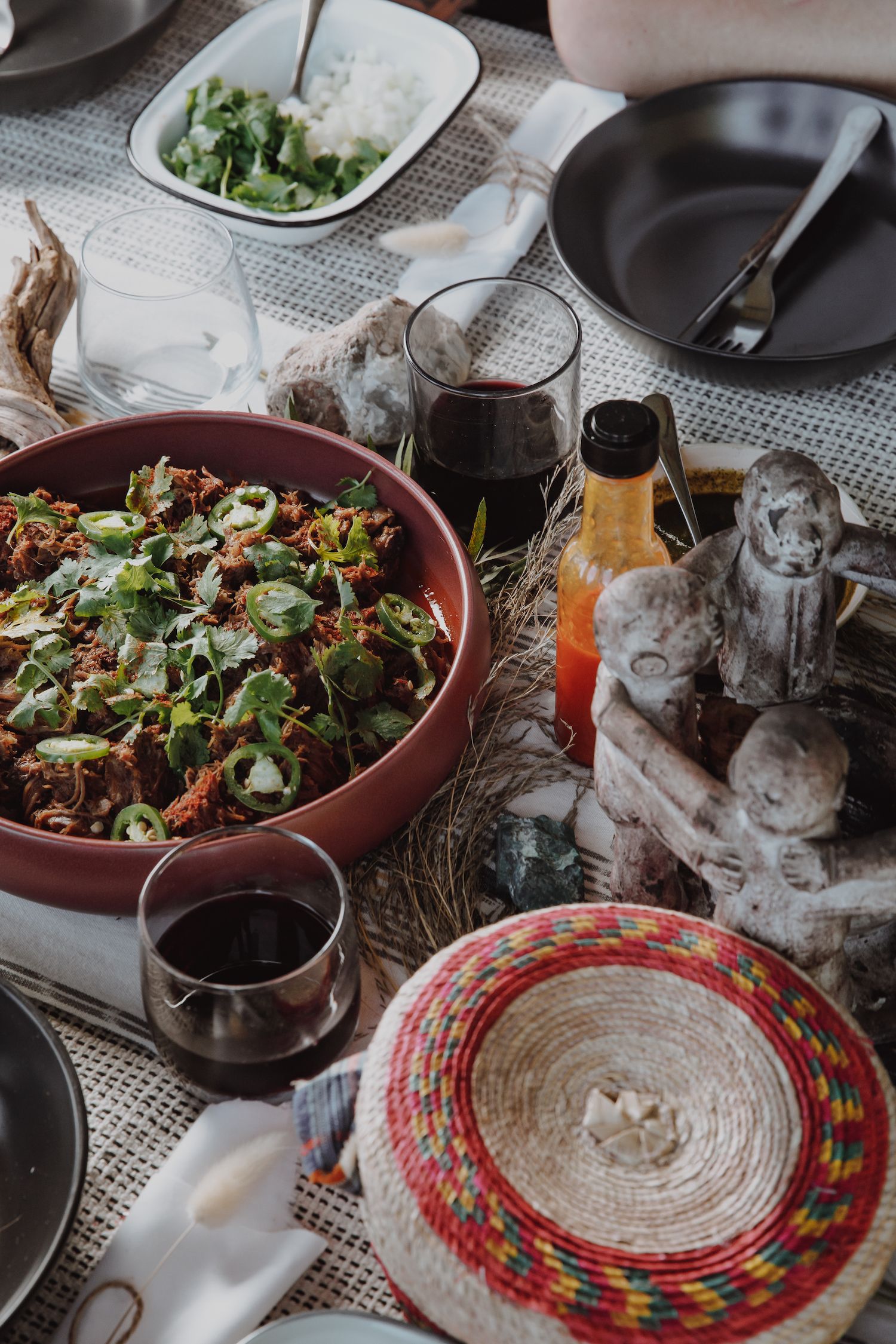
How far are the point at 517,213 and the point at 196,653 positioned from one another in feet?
2.81

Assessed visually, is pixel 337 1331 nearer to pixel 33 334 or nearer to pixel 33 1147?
pixel 33 1147

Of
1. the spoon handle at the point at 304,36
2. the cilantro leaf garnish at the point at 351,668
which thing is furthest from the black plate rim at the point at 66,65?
the cilantro leaf garnish at the point at 351,668

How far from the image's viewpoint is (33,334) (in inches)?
53.3

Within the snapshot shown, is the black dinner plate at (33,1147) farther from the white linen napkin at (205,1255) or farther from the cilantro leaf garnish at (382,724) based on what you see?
the cilantro leaf garnish at (382,724)

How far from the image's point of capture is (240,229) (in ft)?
4.96

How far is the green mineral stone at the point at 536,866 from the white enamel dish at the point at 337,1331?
1.11ft

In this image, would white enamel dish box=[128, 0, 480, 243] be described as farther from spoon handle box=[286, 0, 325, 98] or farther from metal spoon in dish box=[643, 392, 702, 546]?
metal spoon in dish box=[643, 392, 702, 546]

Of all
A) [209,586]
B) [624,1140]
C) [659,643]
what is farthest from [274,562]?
[624,1140]

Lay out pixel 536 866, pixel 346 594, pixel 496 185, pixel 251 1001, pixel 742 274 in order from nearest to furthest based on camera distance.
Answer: pixel 251 1001 → pixel 536 866 → pixel 346 594 → pixel 742 274 → pixel 496 185

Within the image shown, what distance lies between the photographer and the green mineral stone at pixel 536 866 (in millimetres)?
914

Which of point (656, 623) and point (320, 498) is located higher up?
point (656, 623)

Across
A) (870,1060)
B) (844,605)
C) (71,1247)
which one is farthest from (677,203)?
(71,1247)

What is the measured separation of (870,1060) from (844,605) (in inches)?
18.3

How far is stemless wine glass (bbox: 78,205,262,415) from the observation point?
1.27 m
